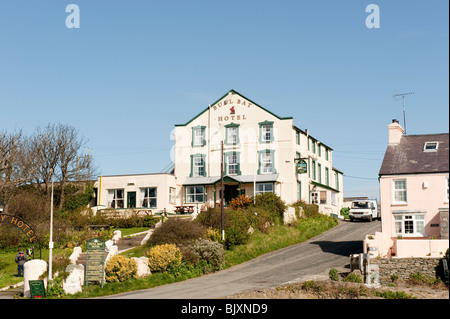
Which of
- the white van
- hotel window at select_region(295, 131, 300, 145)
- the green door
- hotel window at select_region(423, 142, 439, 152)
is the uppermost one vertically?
hotel window at select_region(295, 131, 300, 145)

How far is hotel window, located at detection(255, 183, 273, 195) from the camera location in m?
52.8

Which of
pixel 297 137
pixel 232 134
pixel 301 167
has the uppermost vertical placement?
pixel 232 134

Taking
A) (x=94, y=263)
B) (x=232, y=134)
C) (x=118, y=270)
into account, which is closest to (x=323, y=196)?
(x=232, y=134)

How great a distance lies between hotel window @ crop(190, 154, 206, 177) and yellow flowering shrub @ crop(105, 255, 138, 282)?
2580 cm

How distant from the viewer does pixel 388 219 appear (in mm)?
36688

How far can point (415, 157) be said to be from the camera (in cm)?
3766

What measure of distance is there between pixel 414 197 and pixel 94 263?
20726mm

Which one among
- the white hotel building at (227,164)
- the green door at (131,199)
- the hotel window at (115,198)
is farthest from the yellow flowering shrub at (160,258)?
the hotel window at (115,198)

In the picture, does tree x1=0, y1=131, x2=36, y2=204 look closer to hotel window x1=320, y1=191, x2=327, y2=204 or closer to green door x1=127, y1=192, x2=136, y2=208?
green door x1=127, y1=192, x2=136, y2=208

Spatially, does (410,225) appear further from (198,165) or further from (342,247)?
(198,165)

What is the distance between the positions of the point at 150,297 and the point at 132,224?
2282cm

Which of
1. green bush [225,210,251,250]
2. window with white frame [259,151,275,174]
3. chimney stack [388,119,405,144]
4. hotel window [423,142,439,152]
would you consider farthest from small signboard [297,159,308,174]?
hotel window [423,142,439,152]
